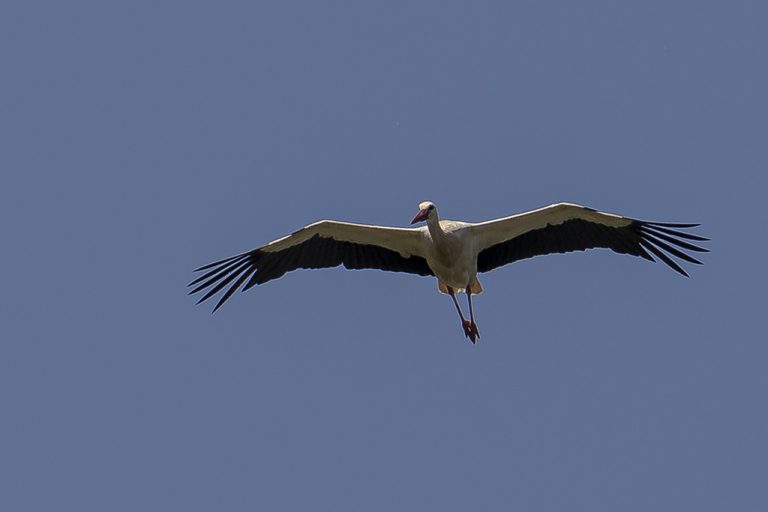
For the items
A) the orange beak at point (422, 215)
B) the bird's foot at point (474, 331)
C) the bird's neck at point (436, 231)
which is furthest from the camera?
the bird's foot at point (474, 331)

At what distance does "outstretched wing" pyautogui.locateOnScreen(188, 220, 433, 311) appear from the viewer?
45.0 ft

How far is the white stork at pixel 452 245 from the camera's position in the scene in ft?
44.0

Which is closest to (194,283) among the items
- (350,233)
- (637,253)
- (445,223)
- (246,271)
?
(246,271)

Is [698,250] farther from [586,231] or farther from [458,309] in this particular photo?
[458,309]

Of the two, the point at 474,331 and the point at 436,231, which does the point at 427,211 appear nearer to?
the point at 436,231

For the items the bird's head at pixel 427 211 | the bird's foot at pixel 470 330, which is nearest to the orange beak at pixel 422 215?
the bird's head at pixel 427 211

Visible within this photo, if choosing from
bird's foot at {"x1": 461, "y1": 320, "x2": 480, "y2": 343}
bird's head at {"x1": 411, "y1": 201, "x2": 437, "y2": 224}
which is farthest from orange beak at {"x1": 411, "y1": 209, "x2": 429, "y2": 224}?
bird's foot at {"x1": 461, "y1": 320, "x2": 480, "y2": 343}

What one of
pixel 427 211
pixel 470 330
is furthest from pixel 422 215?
pixel 470 330

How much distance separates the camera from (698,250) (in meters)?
13.0

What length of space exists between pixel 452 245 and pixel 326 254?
60.7 inches

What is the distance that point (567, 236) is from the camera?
13867mm

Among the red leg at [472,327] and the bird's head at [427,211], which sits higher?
the bird's head at [427,211]

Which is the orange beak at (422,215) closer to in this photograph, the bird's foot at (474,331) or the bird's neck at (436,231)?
the bird's neck at (436,231)

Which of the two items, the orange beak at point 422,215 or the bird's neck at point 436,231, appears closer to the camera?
the orange beak at point 422,215
